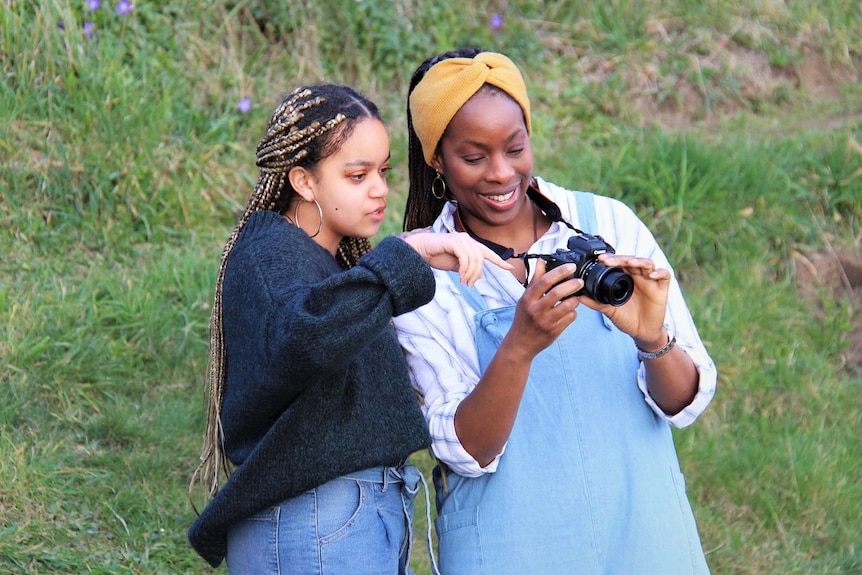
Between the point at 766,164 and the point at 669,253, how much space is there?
654mm

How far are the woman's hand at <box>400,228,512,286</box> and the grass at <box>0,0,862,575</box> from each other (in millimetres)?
1616

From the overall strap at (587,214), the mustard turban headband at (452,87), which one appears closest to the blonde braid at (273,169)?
the mustard turban headband at (452,87)

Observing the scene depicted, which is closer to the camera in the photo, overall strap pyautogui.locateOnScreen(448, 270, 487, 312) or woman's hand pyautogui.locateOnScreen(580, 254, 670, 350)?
woman's hand pyautogui.locateOnScreen(580, 254, 670, 350)

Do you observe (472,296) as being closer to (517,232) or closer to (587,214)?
(517,232)

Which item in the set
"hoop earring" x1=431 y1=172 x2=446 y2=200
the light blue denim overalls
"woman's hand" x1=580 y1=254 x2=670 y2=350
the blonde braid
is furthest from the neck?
the blonde braid

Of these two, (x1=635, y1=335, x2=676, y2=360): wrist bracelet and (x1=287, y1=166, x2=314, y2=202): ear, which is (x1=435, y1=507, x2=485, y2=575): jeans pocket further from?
(x1=287, y1=166, x2=314, y2=202): ear

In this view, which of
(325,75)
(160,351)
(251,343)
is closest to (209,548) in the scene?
(251,343)

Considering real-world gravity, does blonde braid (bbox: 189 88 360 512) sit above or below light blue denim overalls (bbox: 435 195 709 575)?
above

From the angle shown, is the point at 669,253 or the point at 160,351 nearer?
the point at 160,351

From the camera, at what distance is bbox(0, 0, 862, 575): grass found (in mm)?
3805

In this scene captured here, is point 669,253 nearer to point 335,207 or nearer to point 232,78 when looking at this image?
point 232,78

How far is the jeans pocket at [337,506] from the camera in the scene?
91.3 inches

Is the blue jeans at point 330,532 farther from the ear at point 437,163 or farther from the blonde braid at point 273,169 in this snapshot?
the ear at point 437,163

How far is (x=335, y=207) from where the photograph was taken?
2.45 m
